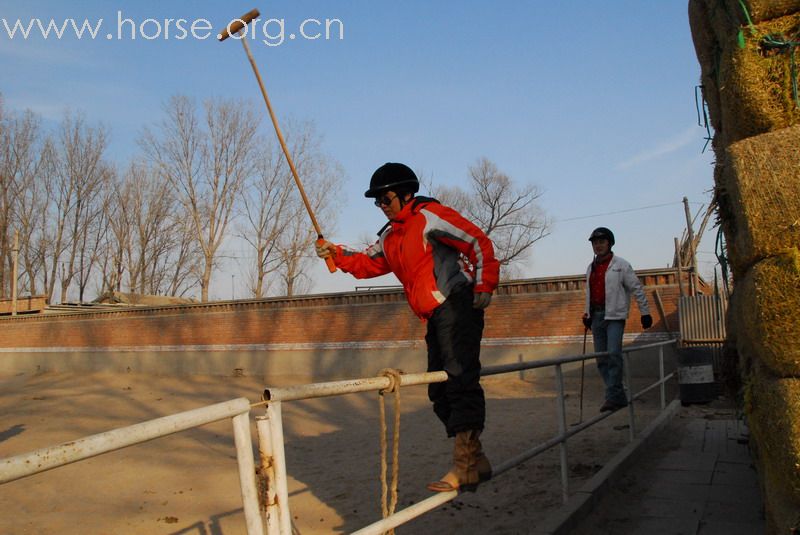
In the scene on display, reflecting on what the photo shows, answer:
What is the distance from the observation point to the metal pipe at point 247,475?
1.80 m

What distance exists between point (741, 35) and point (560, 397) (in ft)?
7.92

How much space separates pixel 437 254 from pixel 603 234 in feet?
12.5

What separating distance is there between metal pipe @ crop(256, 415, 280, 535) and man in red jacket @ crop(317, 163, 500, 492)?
50.6 inches

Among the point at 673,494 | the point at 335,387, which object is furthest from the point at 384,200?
the point at 673,494

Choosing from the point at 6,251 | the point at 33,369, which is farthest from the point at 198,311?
the point at 6,251

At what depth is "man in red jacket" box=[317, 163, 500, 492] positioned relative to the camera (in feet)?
10.4

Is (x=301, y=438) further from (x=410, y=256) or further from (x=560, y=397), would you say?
(x=410, y=256)

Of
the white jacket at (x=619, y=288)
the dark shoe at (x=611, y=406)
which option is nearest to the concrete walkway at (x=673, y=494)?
the dark shoe at (x=611, y=406)

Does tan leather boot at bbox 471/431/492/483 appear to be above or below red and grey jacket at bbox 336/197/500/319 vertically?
below

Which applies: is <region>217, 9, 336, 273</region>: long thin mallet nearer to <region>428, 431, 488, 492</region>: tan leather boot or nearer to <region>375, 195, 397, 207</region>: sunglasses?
<region>375, 195, 397, 207</region>: sunglasses

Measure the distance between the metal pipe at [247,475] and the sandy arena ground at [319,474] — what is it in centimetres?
328

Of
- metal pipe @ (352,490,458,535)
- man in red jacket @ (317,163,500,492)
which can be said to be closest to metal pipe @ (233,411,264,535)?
metal pipe @ (352,490,458,535)

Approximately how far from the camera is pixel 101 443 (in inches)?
56.4

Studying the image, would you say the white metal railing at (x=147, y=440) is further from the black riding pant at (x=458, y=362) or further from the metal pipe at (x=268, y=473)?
the black riding pant at (x=458, y=362)
